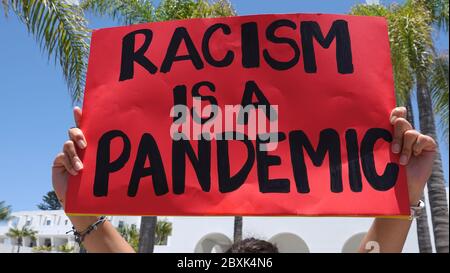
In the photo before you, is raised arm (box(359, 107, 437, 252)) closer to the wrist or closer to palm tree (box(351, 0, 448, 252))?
the wrist

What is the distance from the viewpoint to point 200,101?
186 centimetres

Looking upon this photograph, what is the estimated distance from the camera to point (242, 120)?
1841mm

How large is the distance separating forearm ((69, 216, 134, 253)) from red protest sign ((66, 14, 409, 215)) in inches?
3.4

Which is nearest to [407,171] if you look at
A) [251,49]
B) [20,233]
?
[251,49]

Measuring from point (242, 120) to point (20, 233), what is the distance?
56.6 meters

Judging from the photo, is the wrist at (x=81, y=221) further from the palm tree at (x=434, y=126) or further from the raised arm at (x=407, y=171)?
the palm tree at (x=434, y=126)

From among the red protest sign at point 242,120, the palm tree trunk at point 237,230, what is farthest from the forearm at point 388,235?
the palm tree trunk at point 237,230

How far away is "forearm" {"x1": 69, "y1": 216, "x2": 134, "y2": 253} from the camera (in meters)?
1.77

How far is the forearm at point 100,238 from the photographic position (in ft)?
5.82

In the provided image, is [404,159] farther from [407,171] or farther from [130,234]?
[130,234]

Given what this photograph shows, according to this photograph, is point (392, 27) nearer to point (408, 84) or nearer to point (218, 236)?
point (408, 84)

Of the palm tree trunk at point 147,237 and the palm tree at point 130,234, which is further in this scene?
the palm tree at point 130,234

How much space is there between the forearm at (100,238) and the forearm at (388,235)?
0.95m

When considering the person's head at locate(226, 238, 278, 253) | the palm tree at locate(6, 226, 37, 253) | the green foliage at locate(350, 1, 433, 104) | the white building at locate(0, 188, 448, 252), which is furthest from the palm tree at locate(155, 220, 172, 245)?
the person's head at locate(226, 238, 278, 253)
